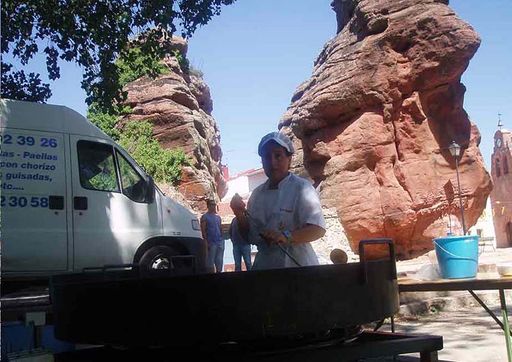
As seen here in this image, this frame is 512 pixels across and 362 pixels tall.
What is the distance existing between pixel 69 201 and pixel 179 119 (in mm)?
15695

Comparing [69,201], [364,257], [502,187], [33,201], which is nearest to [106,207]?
[69,201]

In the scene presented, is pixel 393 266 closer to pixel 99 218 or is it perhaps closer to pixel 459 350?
pixel 459 350

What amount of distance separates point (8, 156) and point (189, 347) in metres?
5.11

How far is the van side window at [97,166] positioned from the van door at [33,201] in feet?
0.88

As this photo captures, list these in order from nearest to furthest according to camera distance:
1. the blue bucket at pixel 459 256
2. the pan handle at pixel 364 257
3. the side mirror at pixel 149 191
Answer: the pan handle at pixel 364 257, the blue bucket at pixel 459 256, the side mirror at pixel 149 191

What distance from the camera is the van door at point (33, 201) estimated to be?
18.5 ft

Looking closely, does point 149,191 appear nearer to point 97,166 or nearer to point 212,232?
point 97,166

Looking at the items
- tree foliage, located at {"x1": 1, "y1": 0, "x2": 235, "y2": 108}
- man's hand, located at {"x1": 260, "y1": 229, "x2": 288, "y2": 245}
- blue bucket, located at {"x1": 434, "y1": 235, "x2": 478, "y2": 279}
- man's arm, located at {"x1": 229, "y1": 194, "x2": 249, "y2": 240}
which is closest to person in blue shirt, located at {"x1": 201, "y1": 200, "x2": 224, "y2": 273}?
tree foliage, located at {"x1": 1, "y1": 0, "x2": 235, "y2": 108}

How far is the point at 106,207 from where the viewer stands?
248 inches

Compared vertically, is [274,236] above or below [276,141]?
below

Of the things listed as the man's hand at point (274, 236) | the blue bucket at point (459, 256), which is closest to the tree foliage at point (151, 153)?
the blue bucket at point (459, 256)

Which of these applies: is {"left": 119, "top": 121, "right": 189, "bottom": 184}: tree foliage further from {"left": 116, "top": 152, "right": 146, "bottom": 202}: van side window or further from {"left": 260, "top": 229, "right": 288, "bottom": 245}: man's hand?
{"left": 260, "top": 229, "right": 288, "bottom": 245}: man's hand

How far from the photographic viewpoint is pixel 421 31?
734 inches

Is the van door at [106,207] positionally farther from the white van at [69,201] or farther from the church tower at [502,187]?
the church tower at [502,187]
